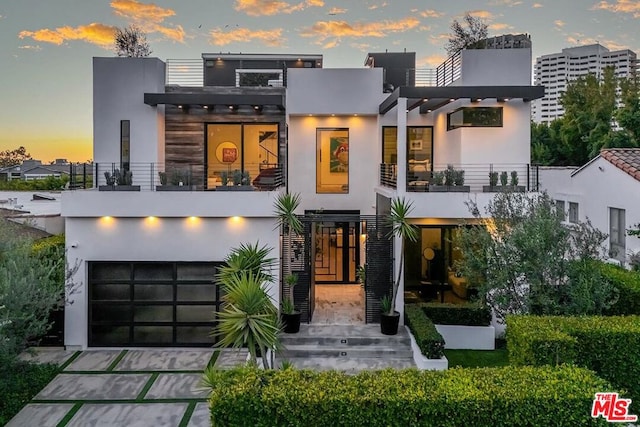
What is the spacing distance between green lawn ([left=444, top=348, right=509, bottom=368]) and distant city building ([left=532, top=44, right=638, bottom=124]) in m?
26.5

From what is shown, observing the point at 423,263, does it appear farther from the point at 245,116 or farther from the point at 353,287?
the point at 245,116

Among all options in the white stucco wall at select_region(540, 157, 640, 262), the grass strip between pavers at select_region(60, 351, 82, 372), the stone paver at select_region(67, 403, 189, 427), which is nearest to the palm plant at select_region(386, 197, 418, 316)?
the white stucco wall at select_region(540, 157, 640, 262)

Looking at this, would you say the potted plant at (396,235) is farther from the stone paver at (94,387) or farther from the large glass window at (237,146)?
the stone paver at (94,387)

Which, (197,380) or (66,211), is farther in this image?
(66,211)

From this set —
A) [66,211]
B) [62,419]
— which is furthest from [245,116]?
[62,419]

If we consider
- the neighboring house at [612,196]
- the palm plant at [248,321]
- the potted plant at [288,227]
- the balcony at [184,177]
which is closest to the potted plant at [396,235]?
the potted plant at [288,227]

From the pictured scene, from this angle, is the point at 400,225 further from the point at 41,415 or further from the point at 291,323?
the point at 41,415

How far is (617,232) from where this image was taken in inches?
649

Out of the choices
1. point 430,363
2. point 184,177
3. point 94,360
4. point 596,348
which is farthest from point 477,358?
point 94,360

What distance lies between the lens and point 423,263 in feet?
46.2

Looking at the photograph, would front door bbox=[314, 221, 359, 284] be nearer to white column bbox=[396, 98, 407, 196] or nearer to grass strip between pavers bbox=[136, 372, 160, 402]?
white column bbox=[396, 98, 407, 196]

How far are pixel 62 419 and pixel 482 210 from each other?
11.2 m

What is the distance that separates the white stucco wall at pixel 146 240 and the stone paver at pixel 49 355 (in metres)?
0.32

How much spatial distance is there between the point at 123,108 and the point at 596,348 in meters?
14.6
